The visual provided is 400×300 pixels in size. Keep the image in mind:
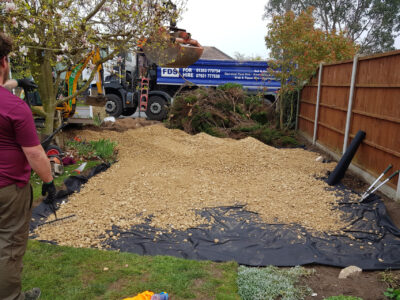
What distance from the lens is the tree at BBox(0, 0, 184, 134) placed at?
5.00 m

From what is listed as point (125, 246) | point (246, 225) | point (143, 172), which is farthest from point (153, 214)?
point (143, 172)

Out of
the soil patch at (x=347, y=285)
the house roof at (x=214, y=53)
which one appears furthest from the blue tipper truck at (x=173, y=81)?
the house roof at (x=214, y=53)

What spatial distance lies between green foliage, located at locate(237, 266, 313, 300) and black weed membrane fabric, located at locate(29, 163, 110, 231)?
102 inches

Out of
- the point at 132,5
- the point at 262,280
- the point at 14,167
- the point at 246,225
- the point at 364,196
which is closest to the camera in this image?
the point at 14,167

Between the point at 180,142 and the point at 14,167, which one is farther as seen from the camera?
the point at 180,142

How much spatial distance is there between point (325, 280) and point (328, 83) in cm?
617

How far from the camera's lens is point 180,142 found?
8.81 meters

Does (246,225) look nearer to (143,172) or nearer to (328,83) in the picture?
(143,172)

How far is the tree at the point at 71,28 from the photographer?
5.00m

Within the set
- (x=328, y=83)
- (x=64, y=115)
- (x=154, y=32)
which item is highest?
(x=154, y=32)

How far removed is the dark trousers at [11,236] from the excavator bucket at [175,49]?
4.32m

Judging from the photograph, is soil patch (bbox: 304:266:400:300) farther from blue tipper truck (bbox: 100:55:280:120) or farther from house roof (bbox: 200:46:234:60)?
house roof (bbox: 200:46:234:60)

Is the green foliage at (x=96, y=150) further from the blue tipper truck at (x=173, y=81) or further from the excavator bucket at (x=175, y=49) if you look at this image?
the blue tipper truck at (x=173, y=81)

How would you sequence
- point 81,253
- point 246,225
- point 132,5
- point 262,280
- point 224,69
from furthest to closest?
point 224,69, point 132,5, point 246,225, point 81,253, point 262,280
